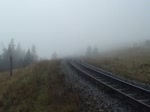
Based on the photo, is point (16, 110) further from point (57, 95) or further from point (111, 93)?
point (111, 93)

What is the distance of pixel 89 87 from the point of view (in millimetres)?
15094

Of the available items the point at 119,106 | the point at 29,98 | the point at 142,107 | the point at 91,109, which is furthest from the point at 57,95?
the point at 142,107

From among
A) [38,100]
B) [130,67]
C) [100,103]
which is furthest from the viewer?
[130,67]

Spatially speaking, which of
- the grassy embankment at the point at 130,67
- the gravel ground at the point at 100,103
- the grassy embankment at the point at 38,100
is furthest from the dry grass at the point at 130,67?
the grassy embankment at the point at 38,100

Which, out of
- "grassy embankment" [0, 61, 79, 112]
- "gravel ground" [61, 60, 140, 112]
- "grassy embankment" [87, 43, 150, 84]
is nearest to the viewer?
"gravel ground" [61, 60, 140, 112]

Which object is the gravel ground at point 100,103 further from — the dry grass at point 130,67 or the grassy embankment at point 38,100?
the dry grass at point 130,67

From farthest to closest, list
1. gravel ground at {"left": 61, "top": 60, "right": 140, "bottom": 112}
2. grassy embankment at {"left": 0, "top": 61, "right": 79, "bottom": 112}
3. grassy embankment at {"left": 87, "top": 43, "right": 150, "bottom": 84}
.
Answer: grassy embankment at {"left": 87, "top": 43, "right": 150, "bottom": 84} → grassy embankment at {"left": 0, "top": 61, "right": 79, "bottom": 112} → gravel ground at {"left": 61, "top": 60, "right": 140, "bottom": 112}

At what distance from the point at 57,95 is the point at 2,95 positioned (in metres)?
4.79

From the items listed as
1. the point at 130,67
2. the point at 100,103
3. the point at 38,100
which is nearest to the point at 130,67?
the point at 130,67

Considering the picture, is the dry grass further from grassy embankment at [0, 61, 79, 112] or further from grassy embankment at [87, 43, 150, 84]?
grassy embankment at [0, 61, 79, 112]

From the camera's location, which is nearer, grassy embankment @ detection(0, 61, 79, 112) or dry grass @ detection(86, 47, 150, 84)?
grassy embankment @ detection(0, 61, 79, 112)

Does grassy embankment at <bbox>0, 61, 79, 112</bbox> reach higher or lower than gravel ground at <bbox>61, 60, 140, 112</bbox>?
lower

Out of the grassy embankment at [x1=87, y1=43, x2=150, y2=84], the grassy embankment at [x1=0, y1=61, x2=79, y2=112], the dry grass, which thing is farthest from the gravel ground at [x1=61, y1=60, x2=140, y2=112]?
the dry grass

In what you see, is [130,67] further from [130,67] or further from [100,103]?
[100,103]
